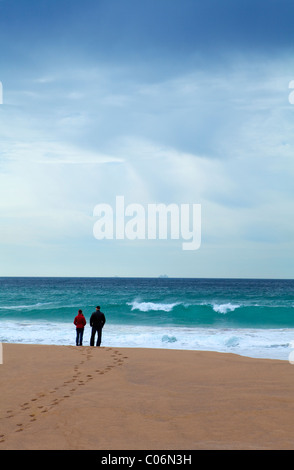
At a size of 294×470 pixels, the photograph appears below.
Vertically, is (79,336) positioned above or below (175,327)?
above

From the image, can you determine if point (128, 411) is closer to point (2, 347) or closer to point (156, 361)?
point (156, 361)

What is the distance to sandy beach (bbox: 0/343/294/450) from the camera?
18.9 feet

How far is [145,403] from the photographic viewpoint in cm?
760

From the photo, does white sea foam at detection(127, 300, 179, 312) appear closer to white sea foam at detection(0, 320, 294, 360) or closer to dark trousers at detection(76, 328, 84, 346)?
white sea foam at detection(0, 320, 294, 360)

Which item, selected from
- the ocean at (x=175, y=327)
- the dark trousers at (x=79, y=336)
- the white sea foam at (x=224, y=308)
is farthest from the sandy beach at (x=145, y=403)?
the white sea foam at (x=224, y=308)

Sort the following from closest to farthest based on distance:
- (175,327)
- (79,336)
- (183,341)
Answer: (79,336) → (183,341) → (175,327)

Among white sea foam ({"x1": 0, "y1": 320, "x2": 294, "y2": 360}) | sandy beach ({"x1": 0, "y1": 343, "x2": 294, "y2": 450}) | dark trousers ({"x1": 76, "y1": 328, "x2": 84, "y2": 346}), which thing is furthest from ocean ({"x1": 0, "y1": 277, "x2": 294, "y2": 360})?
sandy beach ({"x1": 0, "y1": 343, "x2": 294, "y2": 450})

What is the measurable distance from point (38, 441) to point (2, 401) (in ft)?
8.22

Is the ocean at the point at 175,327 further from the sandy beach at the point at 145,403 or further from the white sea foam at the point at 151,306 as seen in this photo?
the sandy beach at the point at 145,403

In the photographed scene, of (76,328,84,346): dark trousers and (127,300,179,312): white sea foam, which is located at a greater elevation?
(76,328,84,346): dark trousers

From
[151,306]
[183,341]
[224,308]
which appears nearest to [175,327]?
[183,341]

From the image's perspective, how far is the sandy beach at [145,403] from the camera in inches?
227

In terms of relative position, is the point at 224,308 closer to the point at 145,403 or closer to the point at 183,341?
the point at 183,341
